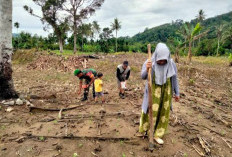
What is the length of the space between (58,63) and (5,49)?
7.83m

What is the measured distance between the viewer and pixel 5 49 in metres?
4.54

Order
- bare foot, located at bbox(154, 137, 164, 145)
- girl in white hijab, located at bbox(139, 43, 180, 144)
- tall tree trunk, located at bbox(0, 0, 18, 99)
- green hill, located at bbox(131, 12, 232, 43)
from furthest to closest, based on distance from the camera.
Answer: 1. green hill, located at bbox(131, 12, 232, 43)
2. tall tree trunk, located at bbox(0, 0, 18, 99)
3. bare foot, located at bbox(154, 137, 164, 145)
4. girl in white hijab, located at bbox(139, 43, 180, 144)

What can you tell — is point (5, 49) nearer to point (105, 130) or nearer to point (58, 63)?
point (105, 130)

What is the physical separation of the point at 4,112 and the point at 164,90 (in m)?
4.03

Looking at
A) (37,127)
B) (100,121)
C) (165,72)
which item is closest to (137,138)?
(100,121)

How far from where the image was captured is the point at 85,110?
4590mm

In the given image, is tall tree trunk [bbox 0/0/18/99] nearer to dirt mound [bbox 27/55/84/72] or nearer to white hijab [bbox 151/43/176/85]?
white hijab [bbox 151/43/176/85]

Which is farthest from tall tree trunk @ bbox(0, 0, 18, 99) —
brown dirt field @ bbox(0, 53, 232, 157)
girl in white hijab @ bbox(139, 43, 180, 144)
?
girl in white hijab @ bbox(139, 43, 180, 144)

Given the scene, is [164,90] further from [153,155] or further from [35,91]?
[35,91]

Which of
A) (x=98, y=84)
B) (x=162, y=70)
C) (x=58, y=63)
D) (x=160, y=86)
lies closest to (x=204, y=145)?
(x=160, y=86)

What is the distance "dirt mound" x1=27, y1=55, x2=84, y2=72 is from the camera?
11743 millimetres

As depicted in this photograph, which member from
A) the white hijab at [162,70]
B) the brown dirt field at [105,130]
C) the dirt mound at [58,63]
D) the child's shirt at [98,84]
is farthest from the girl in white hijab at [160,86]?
the dirt mound at [58,63]

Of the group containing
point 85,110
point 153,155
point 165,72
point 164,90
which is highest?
point 165,72

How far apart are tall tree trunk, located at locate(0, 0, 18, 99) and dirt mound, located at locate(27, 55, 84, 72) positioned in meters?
6.74
